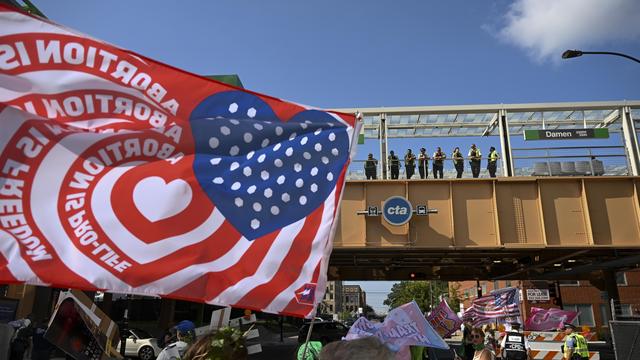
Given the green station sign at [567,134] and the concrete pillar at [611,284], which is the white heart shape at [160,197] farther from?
the concrete pillar at [611,284]

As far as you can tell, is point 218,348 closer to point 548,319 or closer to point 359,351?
point 359,351

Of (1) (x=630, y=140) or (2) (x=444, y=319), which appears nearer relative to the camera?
(2) (x=444, y=319)

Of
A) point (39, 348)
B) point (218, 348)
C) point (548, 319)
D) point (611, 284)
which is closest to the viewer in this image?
point (218, 348)

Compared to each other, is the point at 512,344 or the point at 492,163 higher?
the point at 492,163

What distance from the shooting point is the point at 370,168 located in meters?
20.3

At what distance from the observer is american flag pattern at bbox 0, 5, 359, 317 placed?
3580 millimetres

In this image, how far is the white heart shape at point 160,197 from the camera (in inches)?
150

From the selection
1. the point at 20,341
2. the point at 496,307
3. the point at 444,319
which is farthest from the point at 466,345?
the point at 20,341

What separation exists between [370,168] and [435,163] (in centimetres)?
258

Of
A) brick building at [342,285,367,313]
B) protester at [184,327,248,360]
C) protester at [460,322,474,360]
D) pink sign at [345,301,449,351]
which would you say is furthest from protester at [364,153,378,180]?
brick building at [342,285,367,313]

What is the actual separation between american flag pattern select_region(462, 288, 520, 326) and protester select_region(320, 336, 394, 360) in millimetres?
16289

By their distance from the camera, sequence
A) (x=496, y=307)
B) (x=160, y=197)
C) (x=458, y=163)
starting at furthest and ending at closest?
(x=458, y=163) < (x=496, y=307) < (x=160, y=197)

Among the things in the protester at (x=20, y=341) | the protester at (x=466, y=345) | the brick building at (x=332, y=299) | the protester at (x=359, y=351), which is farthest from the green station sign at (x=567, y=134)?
the brick building at (x=332, y=299)

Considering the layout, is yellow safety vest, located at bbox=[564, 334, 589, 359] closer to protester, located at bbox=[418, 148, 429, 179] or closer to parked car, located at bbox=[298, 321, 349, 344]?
protester, located at bbox=[418, 148, 429, 179]
